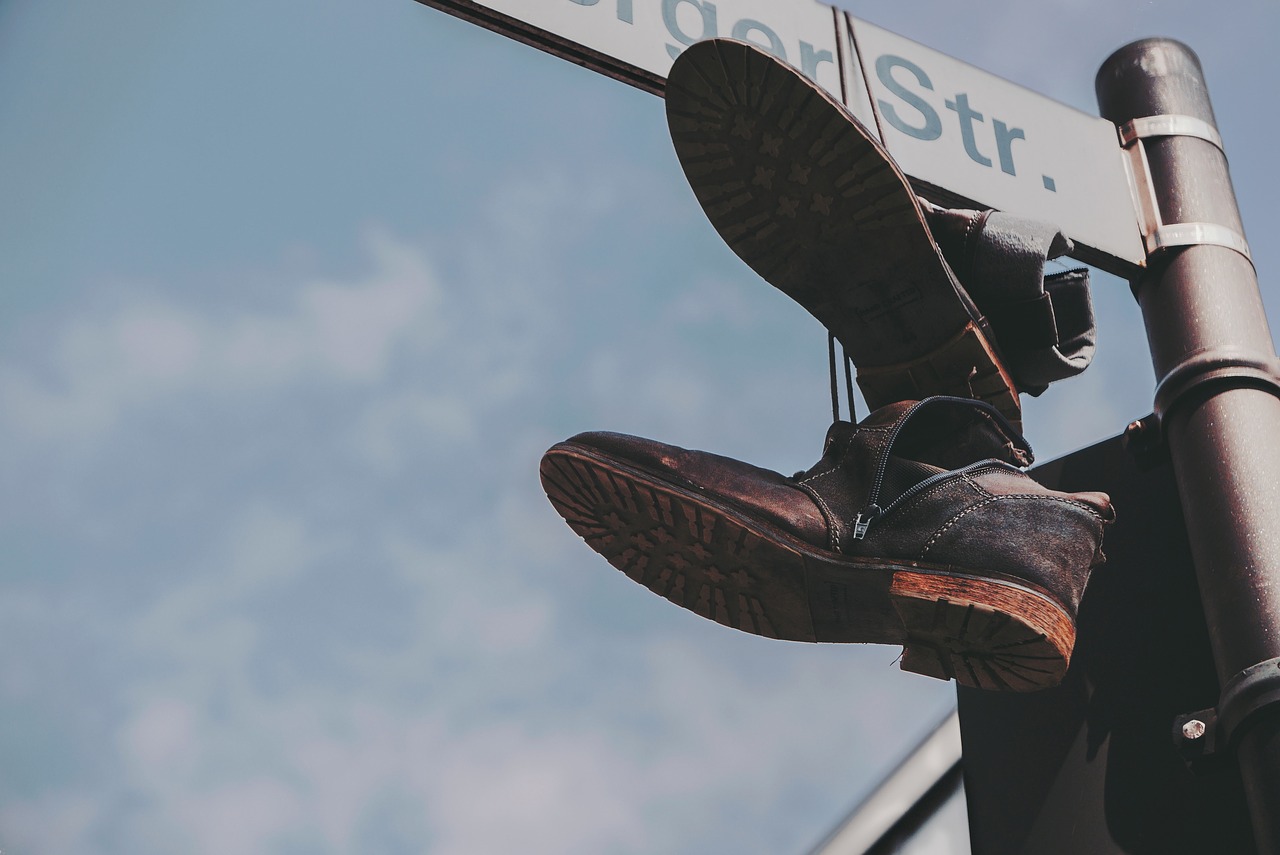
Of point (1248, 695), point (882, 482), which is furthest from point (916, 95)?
point (1248, 695)

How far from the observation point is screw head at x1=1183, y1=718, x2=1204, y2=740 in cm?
237

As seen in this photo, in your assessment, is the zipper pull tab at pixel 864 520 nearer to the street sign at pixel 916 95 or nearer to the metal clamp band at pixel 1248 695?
the metal clamp band at pixel 1248 695

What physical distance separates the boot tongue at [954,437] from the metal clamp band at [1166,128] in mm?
1367

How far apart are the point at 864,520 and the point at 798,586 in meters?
0.12

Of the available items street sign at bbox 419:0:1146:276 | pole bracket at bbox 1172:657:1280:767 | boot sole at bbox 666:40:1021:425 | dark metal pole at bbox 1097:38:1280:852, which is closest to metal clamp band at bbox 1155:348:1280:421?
dark metal pole at bbox 1097:38:1280:852

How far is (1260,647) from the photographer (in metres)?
2.25

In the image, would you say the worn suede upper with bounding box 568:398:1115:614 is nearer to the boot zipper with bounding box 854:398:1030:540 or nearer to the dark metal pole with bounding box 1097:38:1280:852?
the boot zipper with bounding box 854:398:1030:540

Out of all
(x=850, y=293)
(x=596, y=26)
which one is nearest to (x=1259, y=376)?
(x=850, y=293)

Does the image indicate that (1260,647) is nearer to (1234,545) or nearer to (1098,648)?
(1234,545)

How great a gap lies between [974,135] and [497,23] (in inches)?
41.5

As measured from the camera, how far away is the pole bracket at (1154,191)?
2867mm

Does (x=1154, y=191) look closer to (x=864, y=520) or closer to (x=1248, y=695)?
(x=1248, y=695)

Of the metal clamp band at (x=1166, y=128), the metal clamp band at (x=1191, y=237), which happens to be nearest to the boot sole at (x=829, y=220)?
the metal clamp band at (x=1191, y=237)

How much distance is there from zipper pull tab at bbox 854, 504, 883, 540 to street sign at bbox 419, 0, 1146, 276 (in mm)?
982
